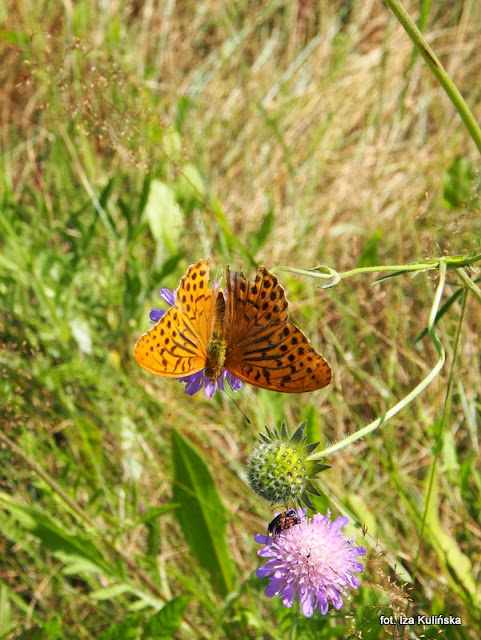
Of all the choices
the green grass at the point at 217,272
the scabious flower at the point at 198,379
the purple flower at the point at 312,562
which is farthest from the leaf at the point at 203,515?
the purple flower at the point at 312,562

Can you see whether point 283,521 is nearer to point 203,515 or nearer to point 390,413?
point 390,413

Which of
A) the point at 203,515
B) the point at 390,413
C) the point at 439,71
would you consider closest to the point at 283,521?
the point at 390,413

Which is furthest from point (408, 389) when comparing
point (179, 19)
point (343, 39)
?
point (179, 19)

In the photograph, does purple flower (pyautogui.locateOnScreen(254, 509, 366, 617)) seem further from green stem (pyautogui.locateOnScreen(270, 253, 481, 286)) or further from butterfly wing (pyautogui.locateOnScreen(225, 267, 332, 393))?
green stem (pyautogui.locateOnScreen(270, 253, 481, 286))

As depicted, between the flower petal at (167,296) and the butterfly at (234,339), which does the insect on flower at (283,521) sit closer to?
the butterfly at (234,339)

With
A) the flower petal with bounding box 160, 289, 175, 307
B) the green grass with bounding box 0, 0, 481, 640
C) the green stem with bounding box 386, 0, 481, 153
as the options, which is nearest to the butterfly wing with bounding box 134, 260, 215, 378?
the flower petal with bounding box 160, 289, 175, 307

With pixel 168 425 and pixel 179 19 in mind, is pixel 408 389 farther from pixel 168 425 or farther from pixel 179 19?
pixel 179 19
